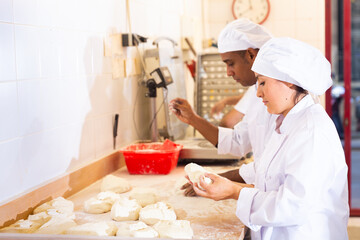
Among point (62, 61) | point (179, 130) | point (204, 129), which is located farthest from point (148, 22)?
point (62, 61)

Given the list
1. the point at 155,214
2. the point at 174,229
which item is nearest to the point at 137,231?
the point at 174,229

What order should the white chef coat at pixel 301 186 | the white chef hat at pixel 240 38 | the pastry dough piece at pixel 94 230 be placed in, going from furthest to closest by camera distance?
1. the white chef hat at pixel 240 38
2. the pastry dough piece at pixel 94 230
3. the white chef coat at pixel 301 186

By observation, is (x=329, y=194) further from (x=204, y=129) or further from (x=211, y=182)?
(x=204, y=129)

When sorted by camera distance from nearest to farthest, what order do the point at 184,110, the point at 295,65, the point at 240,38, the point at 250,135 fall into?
1. the point at 295,65
2. the point at 240,38
3. the point at 250,135
4. the point at 184,110

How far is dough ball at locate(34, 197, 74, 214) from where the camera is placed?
181 centimetres

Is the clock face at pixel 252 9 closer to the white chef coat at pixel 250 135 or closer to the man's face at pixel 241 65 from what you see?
the white chef coat at pixel 250 135

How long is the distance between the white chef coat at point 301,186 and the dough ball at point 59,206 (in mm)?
679

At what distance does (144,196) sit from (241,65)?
30.1 inches

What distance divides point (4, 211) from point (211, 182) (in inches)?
28.0

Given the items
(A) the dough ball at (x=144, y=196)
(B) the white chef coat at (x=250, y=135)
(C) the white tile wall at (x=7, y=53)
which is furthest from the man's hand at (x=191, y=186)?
(C) the white tile wall at (x=7, y=53)

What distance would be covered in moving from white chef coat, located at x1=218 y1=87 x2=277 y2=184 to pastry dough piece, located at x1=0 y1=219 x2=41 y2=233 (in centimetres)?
91

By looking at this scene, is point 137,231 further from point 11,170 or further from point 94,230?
point 11,170

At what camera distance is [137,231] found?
154 centimetres

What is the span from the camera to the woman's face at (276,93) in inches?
61.7
